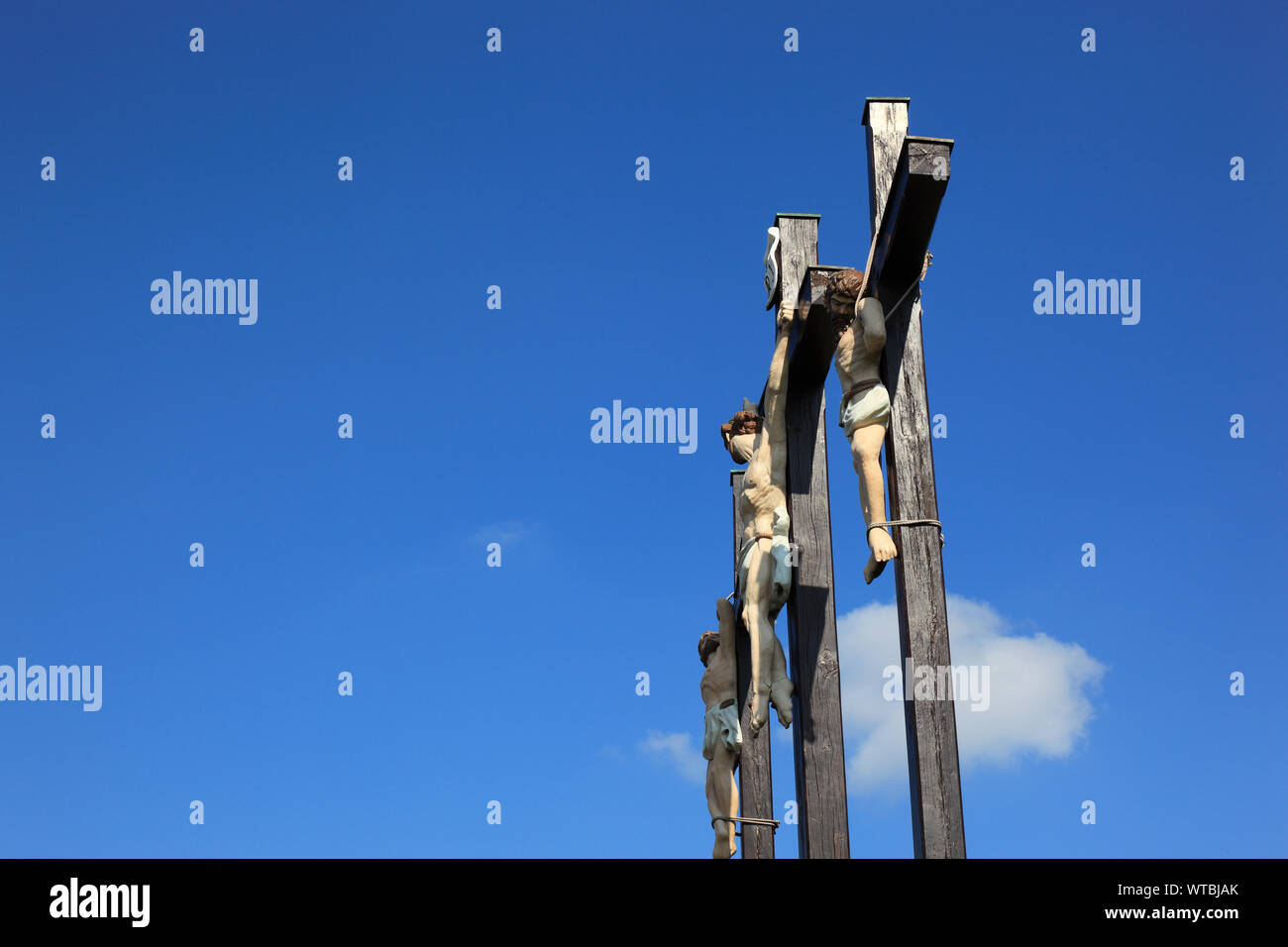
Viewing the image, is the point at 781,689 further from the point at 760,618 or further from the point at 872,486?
the point at 872,486

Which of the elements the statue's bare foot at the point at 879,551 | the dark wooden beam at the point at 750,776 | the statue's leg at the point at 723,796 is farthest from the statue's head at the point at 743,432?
the statue's bare foot at the point at 879,551

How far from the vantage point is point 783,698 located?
8.27 metres

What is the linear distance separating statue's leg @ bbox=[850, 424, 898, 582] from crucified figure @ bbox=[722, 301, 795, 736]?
63.2 inches

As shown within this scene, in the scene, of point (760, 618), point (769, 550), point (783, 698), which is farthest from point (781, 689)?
point (769, 550)

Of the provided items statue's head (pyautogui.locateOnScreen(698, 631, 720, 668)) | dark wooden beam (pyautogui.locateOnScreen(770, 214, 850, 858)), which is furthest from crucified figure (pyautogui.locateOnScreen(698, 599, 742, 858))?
dark wooden beam (pyautogui.locateOnScreen(770, 214, 850, 858))

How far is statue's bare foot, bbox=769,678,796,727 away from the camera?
8.23 metres

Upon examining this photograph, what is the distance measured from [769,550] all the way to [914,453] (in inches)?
76.3

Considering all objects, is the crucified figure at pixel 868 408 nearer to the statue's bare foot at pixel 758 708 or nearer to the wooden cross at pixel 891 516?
the wooden cross at pixel 891 516

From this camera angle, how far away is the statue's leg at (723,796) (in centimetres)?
961

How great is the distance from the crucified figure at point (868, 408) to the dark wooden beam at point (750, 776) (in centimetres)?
206

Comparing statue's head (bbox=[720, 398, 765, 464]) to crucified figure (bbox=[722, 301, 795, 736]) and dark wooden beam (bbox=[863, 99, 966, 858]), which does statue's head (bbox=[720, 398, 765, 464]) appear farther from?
dark wooden beam (bbox=[863, 99, 966, 858])
